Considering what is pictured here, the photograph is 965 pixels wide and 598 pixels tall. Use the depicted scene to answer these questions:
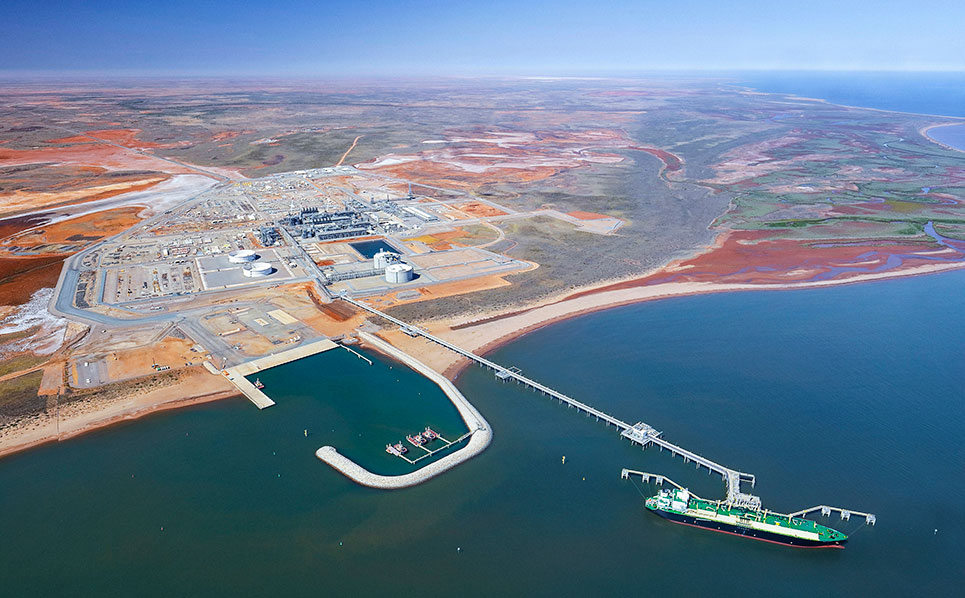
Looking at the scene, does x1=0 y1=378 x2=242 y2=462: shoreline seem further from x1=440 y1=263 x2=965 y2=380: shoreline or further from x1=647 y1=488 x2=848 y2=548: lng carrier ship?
x1=647 y1=488 x2=848 y2=548: lng carrier ship

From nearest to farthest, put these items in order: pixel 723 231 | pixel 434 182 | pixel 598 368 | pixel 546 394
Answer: pixel 546 394, pixel 598 368, pixel 723 231, pixel 434 182

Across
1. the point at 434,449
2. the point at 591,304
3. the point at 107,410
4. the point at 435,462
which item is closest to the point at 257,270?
the point at 107,410

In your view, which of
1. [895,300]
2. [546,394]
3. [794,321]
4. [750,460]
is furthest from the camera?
[895,300]

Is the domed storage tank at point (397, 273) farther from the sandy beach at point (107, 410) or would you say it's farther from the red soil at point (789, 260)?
the sandy beach at point (107, 410)

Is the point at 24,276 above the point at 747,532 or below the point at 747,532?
above

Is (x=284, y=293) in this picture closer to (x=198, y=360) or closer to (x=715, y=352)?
(x=198, y=360)

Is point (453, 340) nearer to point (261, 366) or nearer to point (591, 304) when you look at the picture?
point (261, 366)

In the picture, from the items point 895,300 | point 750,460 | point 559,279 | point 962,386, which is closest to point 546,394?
point 750,460
